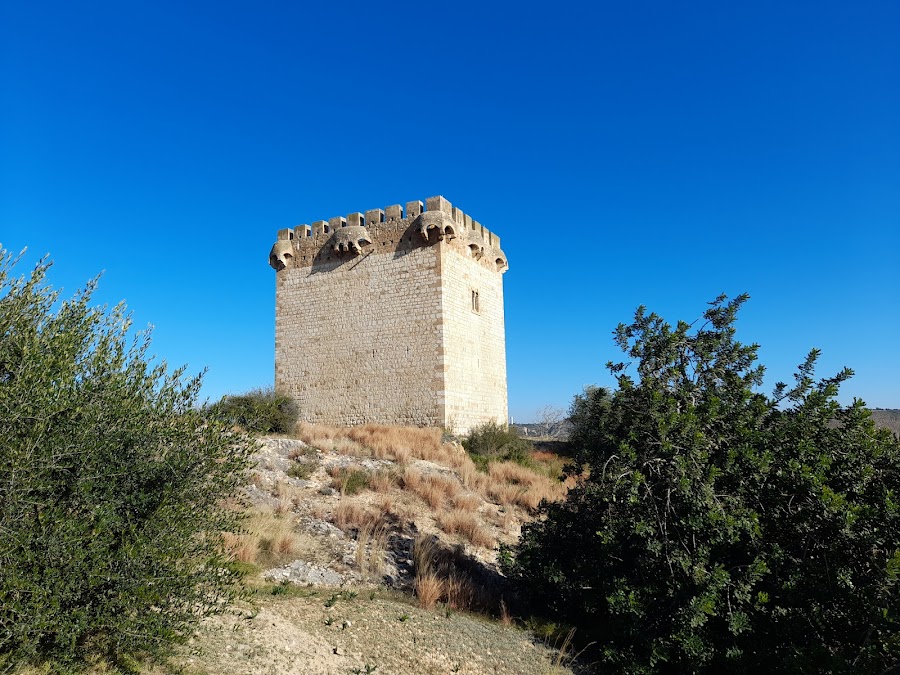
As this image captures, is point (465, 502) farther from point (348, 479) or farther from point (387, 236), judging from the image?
point (387, 236)

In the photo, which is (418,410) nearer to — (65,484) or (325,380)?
(325,380)

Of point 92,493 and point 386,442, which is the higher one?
point 386,442

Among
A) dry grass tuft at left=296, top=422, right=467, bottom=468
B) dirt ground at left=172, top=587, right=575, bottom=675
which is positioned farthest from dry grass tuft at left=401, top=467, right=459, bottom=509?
dirt ground at left=172, top=587, right=575, bottom=675

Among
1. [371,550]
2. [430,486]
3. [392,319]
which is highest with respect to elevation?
[392,319]

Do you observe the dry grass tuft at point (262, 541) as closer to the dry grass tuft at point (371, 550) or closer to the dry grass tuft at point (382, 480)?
the dry grass tuft at point (371, 550)

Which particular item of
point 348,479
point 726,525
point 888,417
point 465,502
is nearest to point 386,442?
point 348,479

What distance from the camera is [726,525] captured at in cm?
521

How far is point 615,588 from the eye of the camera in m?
5.79

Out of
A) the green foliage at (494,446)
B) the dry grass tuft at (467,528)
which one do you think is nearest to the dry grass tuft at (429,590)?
the dry grass tuft at (467,528)

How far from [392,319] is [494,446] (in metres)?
5.20

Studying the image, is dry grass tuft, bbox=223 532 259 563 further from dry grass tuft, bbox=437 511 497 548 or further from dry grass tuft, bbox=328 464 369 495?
dry grass tuft, bbox=437 511 497 548

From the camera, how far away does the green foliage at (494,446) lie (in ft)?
56.1

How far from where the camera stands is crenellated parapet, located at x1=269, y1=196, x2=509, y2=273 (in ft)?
57.8

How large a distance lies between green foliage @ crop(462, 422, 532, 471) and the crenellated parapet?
6.02 metres
